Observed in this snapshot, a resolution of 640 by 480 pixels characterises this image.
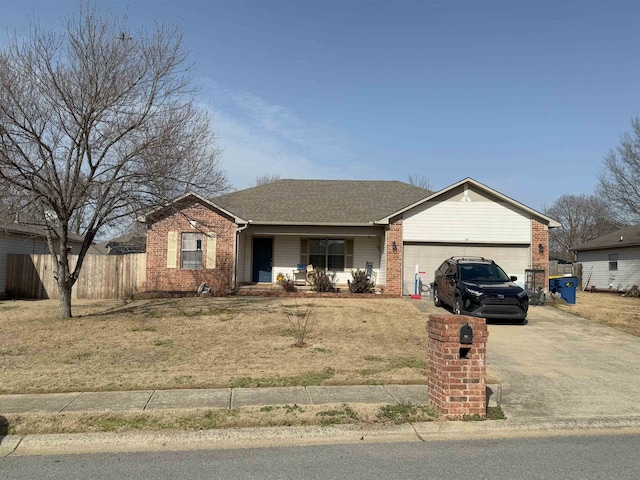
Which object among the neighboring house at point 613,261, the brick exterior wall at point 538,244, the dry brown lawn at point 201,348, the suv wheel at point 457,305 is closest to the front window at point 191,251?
the dry brown lawn at point 201,348

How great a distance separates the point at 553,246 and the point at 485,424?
63.3 metres

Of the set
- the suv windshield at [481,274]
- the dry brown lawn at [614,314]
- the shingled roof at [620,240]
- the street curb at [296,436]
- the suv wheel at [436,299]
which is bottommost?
the street curb at [296,436]

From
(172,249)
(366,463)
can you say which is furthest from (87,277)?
(366,463)

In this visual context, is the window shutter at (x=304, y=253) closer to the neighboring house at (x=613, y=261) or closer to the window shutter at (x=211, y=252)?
the window shutter at (x=211, y=252)

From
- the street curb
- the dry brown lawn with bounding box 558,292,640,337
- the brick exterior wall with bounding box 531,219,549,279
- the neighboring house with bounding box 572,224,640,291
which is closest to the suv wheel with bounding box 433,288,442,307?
the dry brown lawn with bounding box 558,292,640,337

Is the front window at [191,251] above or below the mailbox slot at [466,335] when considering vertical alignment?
above

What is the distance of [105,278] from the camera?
755 inches

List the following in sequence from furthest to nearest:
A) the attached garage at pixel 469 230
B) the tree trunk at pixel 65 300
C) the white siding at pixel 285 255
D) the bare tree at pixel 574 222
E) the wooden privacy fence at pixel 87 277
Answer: the bare tree at pixel 574 222 < the white siding at pixel 285 255 < the wooden privacy fence at pixel 87 277 < the attached garage at pixel 469 230 < the tree trunk at pixel 65 300

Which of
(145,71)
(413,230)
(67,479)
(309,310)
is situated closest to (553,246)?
(413,230)

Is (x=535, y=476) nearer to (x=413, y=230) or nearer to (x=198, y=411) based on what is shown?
(x=198, y=411)

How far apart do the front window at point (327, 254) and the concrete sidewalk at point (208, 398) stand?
14.8 meters

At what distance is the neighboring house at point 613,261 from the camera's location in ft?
85.5

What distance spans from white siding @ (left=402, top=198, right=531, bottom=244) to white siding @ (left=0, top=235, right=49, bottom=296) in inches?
576

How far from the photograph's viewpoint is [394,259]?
61.6ft
